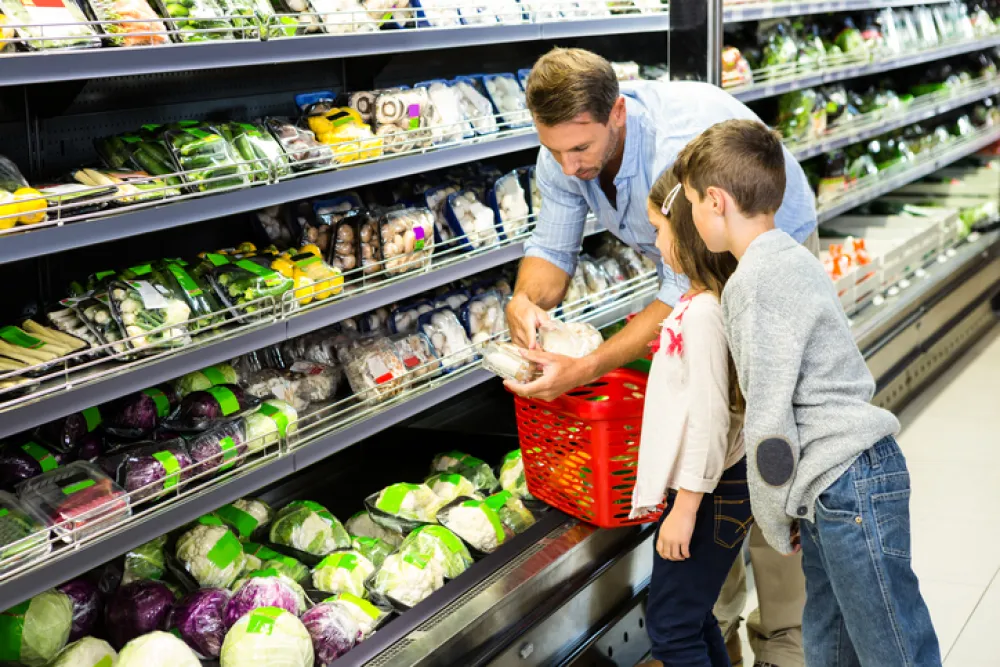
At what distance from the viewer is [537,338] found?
2.88 m

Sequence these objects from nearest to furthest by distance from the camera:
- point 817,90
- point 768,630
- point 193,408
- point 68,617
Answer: point 68,617
point 193,408
point 768,630
point 817,90

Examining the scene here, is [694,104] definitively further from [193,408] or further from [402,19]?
[193,408]

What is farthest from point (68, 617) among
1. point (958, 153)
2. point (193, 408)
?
point (958, 153)

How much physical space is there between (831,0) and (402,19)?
2768 mm

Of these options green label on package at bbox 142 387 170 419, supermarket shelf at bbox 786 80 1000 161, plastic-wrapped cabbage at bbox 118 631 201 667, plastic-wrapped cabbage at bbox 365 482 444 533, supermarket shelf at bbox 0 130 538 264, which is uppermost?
supermarket shelf at bbox 0 130 538 264

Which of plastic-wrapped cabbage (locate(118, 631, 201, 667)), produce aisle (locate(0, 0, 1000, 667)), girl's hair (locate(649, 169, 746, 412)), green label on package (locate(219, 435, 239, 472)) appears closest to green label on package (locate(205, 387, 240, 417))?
produce aisle (locate(0, 0, 1000, 667))

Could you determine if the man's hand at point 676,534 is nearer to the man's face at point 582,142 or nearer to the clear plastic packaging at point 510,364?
the clear plastic packaging at point 510,364

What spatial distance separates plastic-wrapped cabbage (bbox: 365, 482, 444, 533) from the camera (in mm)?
2887

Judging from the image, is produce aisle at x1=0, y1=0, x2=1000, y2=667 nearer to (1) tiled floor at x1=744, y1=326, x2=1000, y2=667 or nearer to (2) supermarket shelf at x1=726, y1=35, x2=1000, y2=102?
(2) supermarket shelf at x1=726, y1=35, x2=1000, y2=102

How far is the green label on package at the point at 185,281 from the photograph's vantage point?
98.0 inches

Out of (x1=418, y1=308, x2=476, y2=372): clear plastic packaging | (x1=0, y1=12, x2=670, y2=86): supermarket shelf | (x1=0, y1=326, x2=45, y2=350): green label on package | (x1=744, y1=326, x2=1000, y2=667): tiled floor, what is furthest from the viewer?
(x1=744, y1=326, x2=1000, y2=667): tiled floor

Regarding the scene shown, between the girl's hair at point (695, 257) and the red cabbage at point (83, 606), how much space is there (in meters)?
1.49

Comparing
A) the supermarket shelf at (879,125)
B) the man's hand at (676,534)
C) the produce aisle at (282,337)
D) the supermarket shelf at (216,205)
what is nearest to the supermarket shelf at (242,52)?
the produce aisle at (282,337)

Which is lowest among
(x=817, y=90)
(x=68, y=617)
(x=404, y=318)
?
(x=68, y=617)
